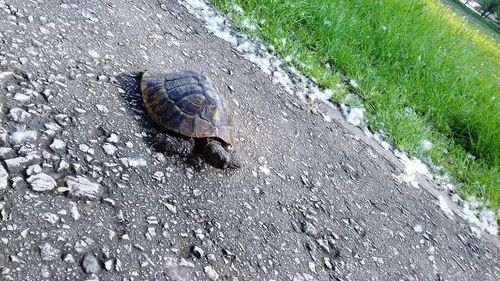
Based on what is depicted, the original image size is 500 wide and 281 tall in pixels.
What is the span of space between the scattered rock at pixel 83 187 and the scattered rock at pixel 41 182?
0.31 ft

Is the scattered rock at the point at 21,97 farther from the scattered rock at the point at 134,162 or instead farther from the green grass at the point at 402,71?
the green grass at the point at 402,71

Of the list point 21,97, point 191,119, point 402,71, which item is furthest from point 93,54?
point 402,71

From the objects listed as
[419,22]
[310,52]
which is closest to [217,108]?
[310,52]

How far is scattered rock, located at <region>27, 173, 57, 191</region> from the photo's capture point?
2.41 m

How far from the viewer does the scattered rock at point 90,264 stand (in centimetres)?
218

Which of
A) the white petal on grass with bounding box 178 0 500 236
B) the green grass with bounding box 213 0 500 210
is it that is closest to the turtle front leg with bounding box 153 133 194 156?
the white petal on grass with bounding box 178 0 500 236

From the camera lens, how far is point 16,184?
2.36 meters

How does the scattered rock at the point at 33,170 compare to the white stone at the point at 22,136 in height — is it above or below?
below

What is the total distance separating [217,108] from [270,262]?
1.20 metres

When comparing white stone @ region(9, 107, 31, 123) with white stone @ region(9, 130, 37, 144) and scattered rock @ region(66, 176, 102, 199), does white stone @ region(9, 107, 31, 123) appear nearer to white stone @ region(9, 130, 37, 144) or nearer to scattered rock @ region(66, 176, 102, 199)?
white stone @ region(9, 130, 37, 144)

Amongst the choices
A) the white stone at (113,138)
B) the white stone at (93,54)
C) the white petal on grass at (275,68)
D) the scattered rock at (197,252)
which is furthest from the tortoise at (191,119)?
the white petal on grass at (275,68)

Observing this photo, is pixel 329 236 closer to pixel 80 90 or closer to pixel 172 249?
pixel 172 249

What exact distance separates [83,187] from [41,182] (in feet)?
0.76

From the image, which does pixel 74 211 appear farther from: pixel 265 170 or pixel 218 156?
pixel 265 170
